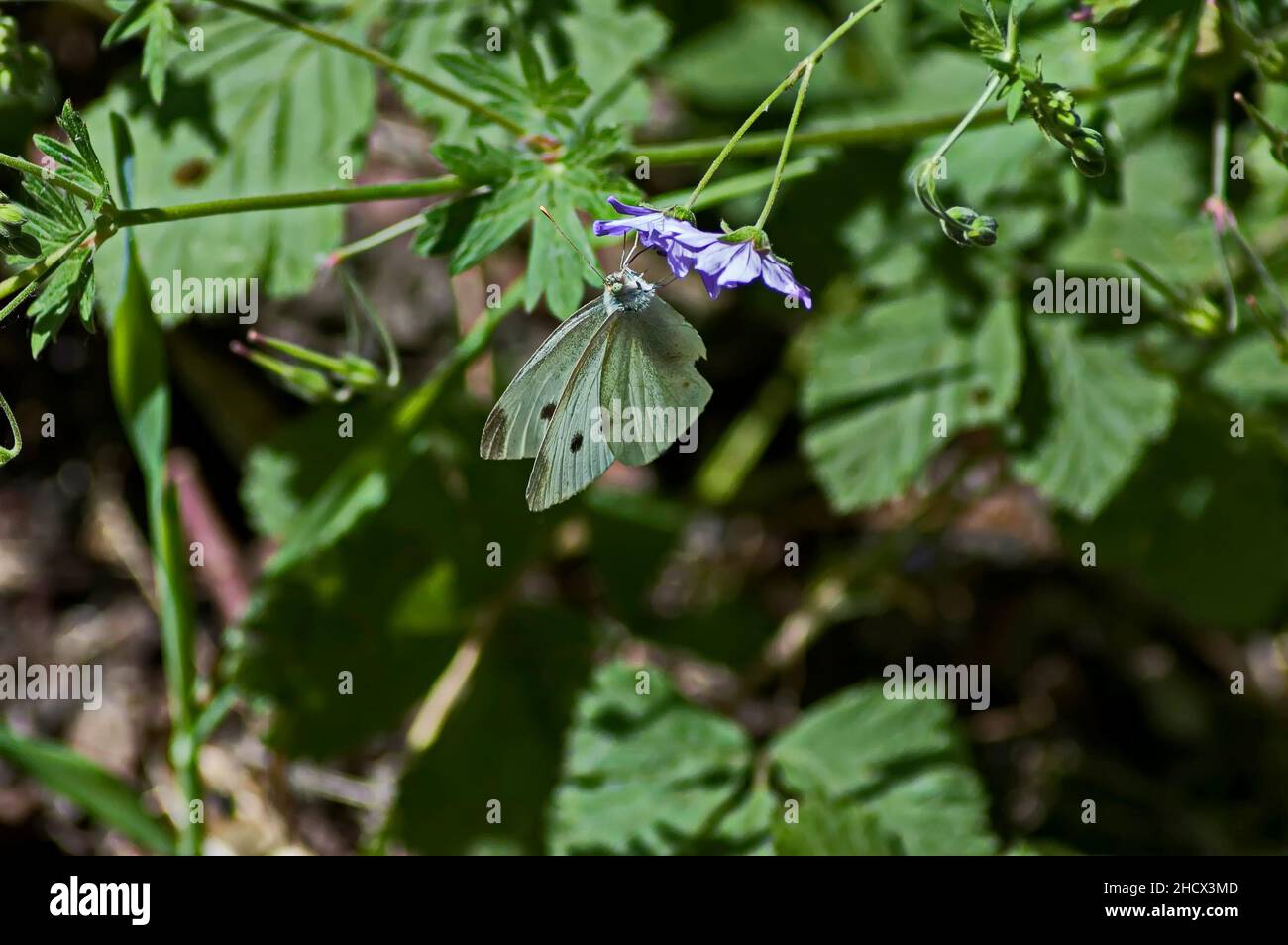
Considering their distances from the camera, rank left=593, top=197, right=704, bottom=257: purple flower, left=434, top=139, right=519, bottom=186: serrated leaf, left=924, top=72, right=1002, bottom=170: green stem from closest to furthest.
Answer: left=593, top=197, right=704, bottom=257: purple flower → left=924, top=72, right=1002, bottom=170: green stem → left=434, top=139, right=519, bottom=186: serrated leaf

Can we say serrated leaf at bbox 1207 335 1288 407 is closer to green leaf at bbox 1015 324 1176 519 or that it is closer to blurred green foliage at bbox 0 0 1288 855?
blurred green foliage at bbox 0 0 1288 855

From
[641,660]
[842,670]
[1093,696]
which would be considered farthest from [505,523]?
[1093,696]

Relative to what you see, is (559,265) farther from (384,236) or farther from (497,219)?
(384,236)

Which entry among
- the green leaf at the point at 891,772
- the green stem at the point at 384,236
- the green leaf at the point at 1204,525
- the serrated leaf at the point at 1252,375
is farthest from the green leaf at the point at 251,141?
the serrated leaf at the point at 1252,375

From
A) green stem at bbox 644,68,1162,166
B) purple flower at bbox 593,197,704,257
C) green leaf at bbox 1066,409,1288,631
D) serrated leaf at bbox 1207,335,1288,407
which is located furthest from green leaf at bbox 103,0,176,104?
serrated leaf at bbox 1207,335,1288,407

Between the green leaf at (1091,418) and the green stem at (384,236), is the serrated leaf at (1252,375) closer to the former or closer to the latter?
the green leaf at (1091,418)

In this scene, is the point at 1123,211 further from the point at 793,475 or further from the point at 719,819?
the point at 719,819

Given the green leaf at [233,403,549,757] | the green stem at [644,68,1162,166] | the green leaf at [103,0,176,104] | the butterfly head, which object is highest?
the green leaf at [103,0,176,104]
